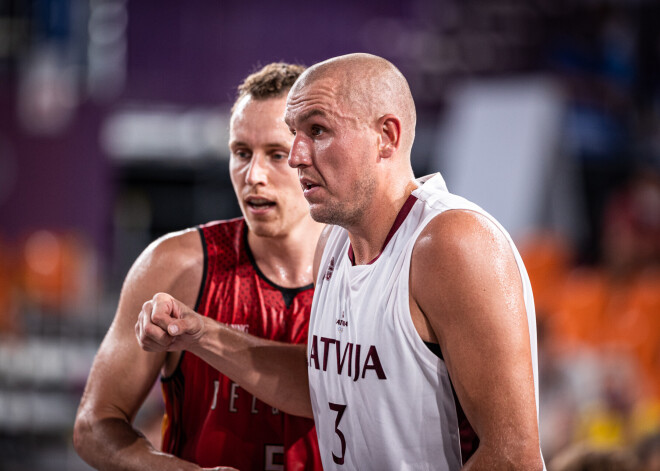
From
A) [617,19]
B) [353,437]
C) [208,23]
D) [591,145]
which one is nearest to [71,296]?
[208,23]

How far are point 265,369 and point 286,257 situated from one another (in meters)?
0.51

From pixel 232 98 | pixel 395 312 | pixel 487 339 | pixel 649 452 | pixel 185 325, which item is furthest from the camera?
pixel 232 98

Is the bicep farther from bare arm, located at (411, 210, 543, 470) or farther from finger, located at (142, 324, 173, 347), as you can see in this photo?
finger, located at (142, 324, 173, 347)

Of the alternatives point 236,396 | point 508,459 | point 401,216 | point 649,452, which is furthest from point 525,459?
point 649,452

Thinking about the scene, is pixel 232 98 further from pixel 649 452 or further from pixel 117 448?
pixel 117 448

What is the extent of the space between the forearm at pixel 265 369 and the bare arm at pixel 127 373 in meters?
0.31

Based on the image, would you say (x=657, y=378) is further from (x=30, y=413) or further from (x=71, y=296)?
(x=71, y=296)

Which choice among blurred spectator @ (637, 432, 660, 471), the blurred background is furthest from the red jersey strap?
the blurred background

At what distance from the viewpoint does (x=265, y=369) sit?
104 inches

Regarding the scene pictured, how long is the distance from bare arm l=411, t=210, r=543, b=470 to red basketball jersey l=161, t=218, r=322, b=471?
3.15 feet

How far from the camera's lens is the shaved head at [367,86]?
7.37 ft

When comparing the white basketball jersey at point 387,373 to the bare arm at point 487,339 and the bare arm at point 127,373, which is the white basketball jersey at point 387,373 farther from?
the bare arm at point 127,373

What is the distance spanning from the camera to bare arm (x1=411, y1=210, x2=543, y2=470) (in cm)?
193

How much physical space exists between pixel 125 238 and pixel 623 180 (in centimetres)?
1192
